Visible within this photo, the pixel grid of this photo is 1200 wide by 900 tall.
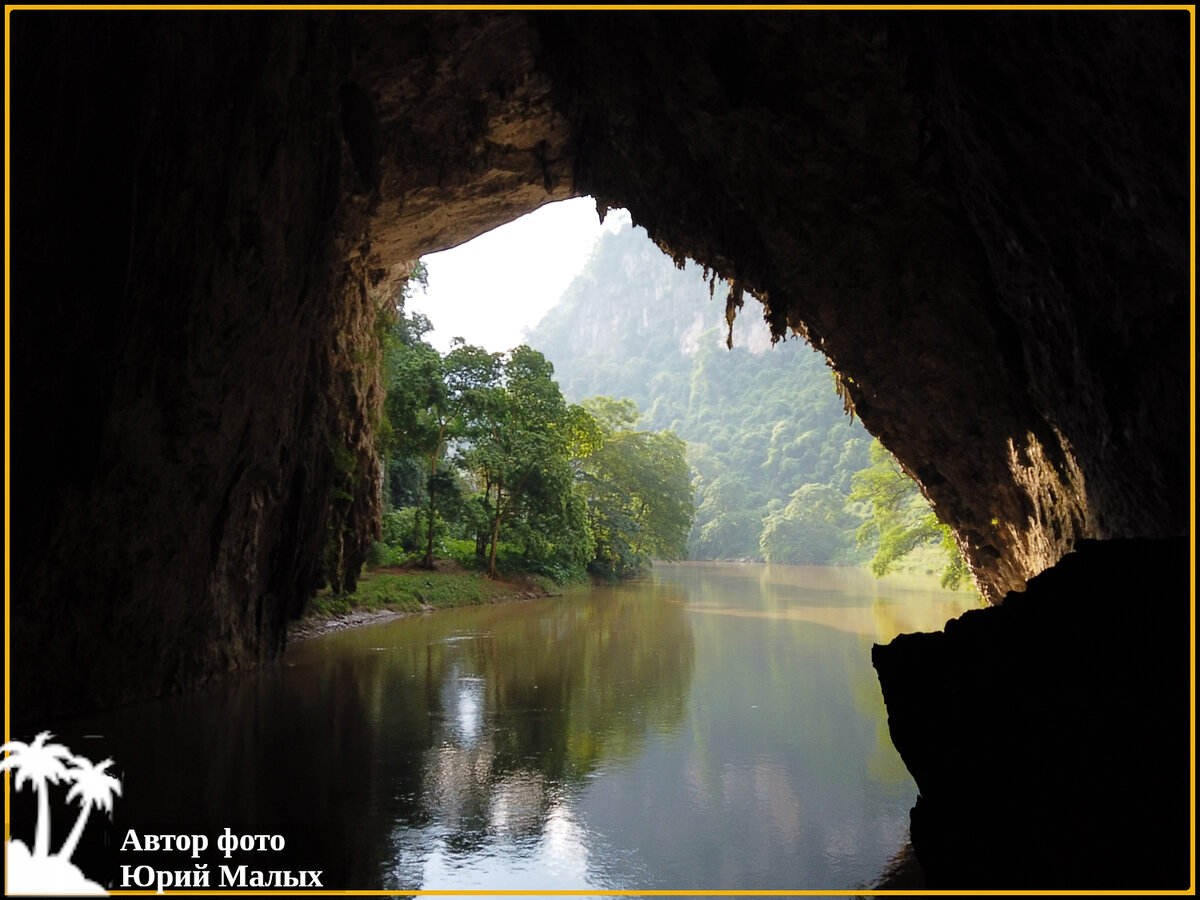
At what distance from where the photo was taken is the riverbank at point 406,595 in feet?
46.2

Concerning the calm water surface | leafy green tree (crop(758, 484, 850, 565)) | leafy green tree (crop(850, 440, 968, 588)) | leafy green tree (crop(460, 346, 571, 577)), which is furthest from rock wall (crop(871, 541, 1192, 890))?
leafy green tree (crop(758, 484, 850, 565))

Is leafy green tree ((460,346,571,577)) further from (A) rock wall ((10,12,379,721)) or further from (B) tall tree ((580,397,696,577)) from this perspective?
(A) rock wall ((10,12,379,721))

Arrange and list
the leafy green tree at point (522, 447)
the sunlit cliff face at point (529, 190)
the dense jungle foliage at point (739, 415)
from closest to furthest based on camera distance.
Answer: the sunlit cliff face at point (529, 190)
the leafy green tree at point (522, 447)
the dense jungle foliage at point (739, 415)

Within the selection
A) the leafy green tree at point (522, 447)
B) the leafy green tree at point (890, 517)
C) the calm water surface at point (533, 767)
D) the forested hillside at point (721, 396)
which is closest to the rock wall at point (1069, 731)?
the calm water surface at point (533, 767)

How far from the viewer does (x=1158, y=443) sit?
444 cm

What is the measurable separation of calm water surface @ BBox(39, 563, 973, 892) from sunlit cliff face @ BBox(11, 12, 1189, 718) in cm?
163

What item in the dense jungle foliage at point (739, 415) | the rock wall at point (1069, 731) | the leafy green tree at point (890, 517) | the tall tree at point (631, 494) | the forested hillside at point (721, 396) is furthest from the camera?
the forested hillside at point (721, 396)

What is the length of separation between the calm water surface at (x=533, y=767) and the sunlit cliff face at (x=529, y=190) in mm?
1626

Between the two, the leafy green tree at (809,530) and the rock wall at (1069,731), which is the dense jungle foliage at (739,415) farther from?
the rock wall at (1069,731)

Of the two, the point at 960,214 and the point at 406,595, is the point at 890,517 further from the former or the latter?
the point at 960,214

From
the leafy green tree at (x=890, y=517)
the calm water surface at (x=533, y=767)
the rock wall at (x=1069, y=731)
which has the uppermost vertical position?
the leafy green tree at (x=890, y=517)

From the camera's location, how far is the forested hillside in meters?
62.7

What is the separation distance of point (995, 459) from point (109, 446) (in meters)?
8.44

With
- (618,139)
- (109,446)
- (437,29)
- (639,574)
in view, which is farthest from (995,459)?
(639,574)
